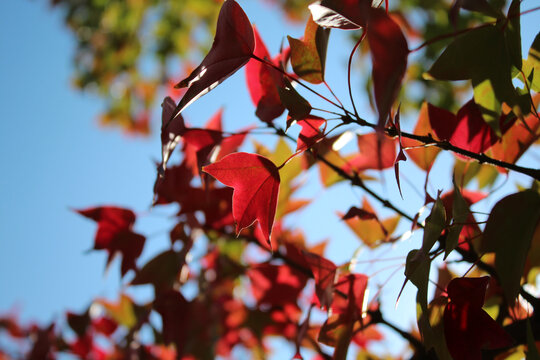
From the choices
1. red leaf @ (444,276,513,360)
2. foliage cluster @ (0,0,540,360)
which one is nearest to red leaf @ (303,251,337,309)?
foliage cluster @ (0,0,540,360)

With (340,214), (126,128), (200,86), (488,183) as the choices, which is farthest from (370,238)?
(126,128)

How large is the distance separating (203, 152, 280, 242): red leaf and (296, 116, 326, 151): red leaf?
0.04 metres

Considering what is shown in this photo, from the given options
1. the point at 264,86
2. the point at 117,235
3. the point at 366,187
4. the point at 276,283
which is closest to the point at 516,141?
the point at 366,187

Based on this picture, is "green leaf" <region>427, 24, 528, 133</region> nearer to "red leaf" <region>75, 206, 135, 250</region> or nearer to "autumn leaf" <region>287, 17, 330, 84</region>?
"autumn leaf" <region>287, 17, 330, 84</region>

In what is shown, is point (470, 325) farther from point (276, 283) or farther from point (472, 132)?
point (276, 283)

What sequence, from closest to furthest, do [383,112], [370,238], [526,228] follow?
[383,112] → [526,228] → [370,238]

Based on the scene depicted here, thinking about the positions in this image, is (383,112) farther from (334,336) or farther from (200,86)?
(334,336)

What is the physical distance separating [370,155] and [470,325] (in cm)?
27

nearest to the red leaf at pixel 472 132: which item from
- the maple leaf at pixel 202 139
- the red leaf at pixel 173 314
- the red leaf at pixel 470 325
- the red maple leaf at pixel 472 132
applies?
the red maple leaf at pixel 472 132

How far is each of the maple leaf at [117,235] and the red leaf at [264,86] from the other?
30 centimetres

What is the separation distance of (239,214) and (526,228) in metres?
0.25

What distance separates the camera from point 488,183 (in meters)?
0.68

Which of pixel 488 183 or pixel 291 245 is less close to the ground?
pixel 488 183

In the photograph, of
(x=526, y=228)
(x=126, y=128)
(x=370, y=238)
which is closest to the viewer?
(x=526, y=228)
